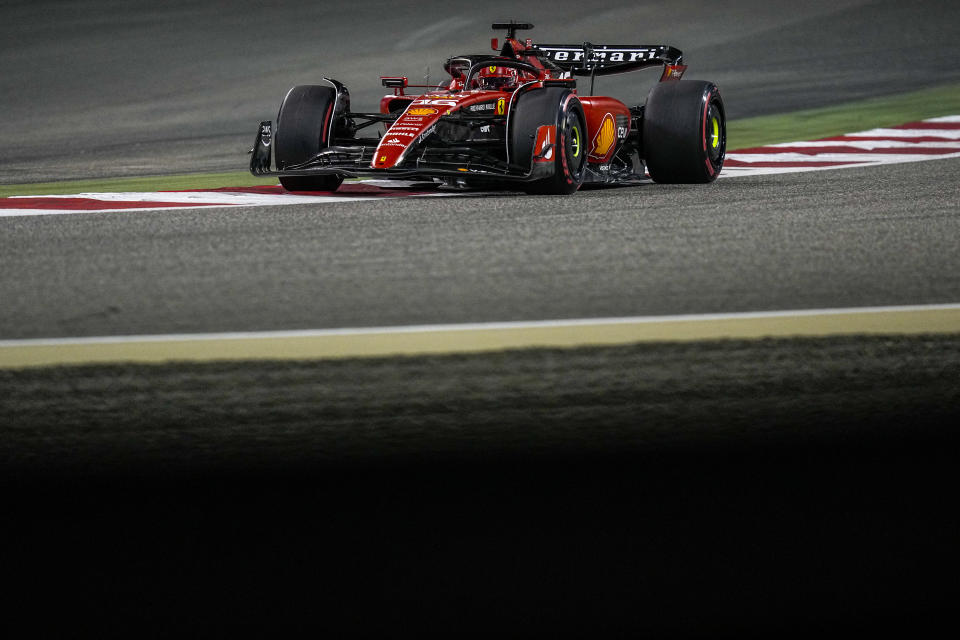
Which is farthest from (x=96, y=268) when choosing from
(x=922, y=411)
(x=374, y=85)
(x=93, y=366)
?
(x=374, y=85)

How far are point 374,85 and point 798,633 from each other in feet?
60.4

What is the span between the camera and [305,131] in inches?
301

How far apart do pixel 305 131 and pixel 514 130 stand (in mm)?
1402

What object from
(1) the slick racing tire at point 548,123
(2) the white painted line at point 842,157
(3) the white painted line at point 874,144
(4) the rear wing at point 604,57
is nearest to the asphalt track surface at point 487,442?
(1) the slick racing tire at point 548,123

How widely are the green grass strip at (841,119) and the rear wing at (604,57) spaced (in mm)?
3161

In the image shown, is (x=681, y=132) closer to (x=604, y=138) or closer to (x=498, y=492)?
(x=604, y=138)

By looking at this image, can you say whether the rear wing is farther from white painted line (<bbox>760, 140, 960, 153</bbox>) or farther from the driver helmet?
white painted line (<bbox>760, 140, 960, 153</bbox>)

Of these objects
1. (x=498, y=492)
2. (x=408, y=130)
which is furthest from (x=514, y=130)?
(x=498, y=492)

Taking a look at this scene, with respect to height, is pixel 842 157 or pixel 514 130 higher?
pixel 514 130

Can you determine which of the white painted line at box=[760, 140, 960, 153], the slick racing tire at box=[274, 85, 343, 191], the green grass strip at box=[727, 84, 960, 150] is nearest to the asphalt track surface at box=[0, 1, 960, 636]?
the slick racing tire at box=[274, 85, 343, 191]

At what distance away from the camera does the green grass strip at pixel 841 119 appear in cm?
1220

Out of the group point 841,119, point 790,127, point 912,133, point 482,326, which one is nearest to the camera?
point 482,326

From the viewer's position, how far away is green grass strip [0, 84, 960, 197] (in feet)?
28.9

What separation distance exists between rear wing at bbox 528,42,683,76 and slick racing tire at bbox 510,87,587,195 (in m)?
1.25
